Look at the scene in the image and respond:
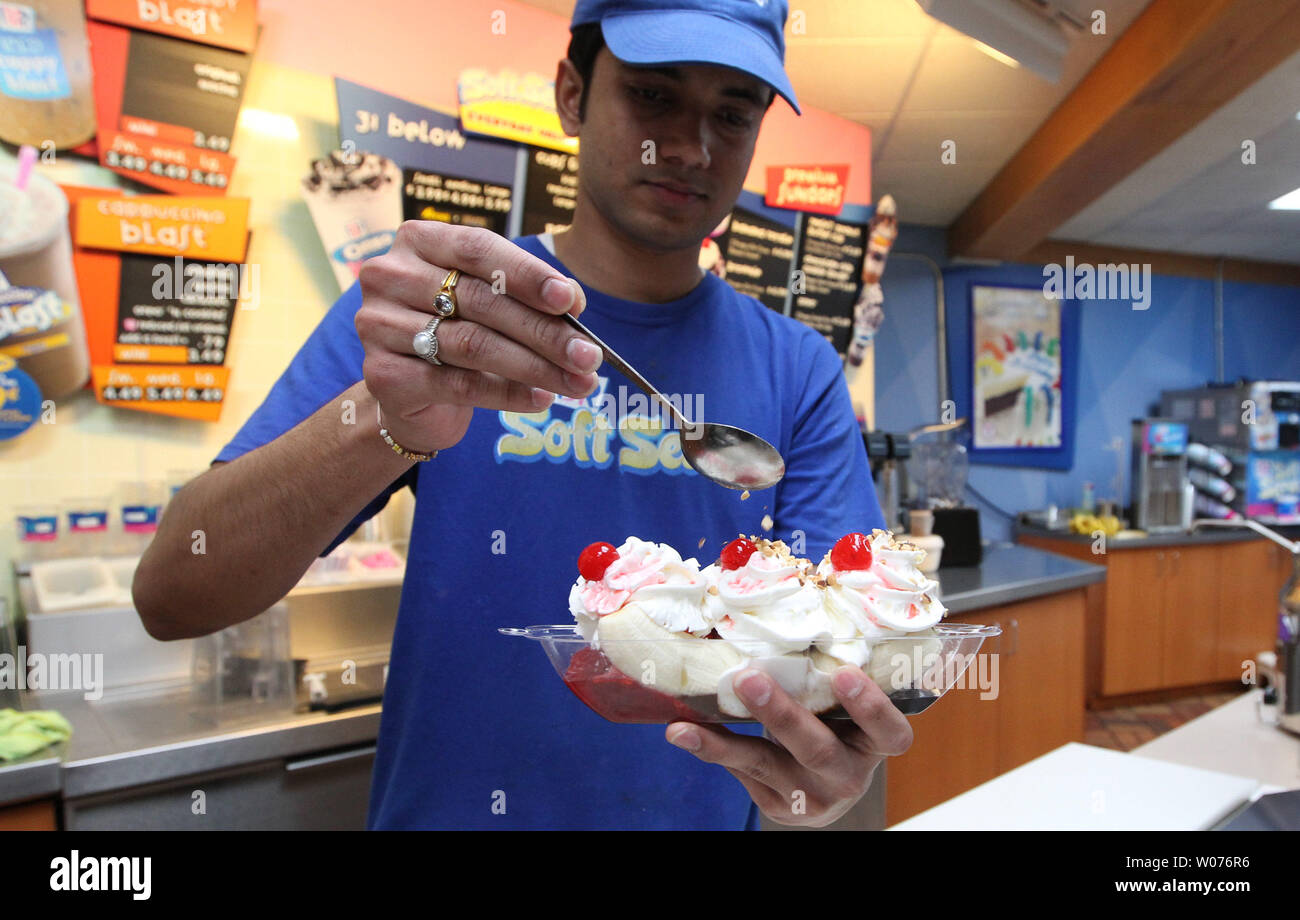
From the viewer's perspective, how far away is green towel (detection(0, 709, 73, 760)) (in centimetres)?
166

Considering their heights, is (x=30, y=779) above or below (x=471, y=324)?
below

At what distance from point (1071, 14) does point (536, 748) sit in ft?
10.8

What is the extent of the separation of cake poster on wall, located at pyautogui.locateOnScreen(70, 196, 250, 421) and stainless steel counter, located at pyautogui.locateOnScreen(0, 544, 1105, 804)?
92 cm

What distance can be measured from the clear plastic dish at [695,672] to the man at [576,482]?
0.10m

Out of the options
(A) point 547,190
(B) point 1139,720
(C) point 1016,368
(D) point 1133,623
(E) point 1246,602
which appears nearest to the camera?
(A) point 547,190

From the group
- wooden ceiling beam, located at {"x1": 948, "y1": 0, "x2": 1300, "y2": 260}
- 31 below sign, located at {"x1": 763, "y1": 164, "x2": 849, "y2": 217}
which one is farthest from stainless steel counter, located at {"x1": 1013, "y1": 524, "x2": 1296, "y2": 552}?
31 below sign, located at {"x1": 763, "y1": 164, "x2": 849, "y2": 217}

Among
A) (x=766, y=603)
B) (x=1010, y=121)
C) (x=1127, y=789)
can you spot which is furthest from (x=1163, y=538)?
(x=766, y=603)

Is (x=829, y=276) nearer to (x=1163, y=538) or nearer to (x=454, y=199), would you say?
(x=454, y=199)

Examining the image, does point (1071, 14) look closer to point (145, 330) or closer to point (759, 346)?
point (759, 346)

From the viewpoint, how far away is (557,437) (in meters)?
1.21

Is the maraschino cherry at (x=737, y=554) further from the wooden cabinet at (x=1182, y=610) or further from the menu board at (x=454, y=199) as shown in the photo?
the wooden cabinet at (x=1182, y=610)

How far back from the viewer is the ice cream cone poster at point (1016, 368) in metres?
6.62

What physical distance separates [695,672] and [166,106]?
8.42ft

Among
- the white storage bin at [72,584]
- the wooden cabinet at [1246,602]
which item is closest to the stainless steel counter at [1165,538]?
the wooden cabinet at [1246,602]
